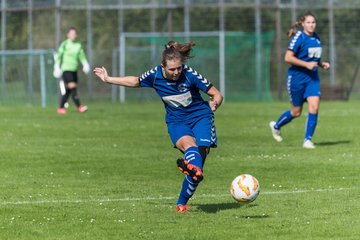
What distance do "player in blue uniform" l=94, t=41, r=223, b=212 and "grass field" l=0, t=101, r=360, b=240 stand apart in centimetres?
66

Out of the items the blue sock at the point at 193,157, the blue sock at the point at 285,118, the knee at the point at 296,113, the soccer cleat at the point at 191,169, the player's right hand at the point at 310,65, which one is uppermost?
the player's right hand at the point at 310,65

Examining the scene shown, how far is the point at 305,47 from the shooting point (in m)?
18.0

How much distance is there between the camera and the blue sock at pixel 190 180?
10383 millimetres

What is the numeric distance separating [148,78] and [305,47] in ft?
24.1

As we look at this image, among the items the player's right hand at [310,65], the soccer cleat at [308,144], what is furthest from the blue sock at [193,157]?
the soccer cleat at [308,144]

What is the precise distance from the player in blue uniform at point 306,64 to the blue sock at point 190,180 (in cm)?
738

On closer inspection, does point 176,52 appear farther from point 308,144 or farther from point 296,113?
point 296,113

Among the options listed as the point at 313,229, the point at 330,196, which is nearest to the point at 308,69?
the point at 330,196

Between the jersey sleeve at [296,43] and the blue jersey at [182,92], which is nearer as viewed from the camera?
the blue jersey at [182,92]

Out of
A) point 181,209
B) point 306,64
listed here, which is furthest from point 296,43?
point 181,209

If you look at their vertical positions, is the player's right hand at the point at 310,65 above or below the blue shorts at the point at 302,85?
above

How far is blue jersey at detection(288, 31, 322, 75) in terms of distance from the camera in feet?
58.8

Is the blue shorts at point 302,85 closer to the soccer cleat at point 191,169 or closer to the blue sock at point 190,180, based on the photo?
the blue sock at point 190,180

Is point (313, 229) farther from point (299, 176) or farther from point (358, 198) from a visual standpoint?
point (299, 176)
